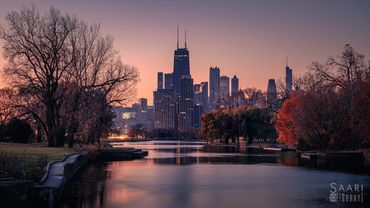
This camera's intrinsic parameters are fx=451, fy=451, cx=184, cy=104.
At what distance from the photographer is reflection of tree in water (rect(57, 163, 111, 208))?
852 inches

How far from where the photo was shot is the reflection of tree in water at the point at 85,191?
21631mm

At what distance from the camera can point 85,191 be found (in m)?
25.5

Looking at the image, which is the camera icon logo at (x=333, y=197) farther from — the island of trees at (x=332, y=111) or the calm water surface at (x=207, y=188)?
the island of trees at (x=332, y=111)

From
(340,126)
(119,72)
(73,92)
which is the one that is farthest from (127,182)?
(340,126)

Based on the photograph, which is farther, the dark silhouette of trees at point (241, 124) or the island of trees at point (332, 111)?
the dark silhouette of trees at point (241, 124)

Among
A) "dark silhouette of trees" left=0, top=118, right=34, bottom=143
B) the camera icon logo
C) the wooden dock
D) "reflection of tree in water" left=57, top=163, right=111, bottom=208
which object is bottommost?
"reflection of tree in water" left=57, top=163, right=111, bottom=208

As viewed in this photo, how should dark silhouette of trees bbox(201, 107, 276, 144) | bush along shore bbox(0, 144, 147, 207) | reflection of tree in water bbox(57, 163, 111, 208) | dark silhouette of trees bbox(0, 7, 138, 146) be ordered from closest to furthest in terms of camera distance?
1. bush along shore bbox(0, 144, 147, 207)
2. reflection of tree in water bbox(57, 163, 111, 208)
3. dark silhouette of trees bbox(0, 7, 138, 146)
4. dark silhouette of trees bbox(201, 107, 276, 144)

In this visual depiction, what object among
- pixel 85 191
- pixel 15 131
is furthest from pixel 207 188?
pixel 15 131

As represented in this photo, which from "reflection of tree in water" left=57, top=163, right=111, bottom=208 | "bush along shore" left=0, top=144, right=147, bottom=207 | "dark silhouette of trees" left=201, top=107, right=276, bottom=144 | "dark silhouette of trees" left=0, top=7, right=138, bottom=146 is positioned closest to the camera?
"bush along shore" left=0, top=144, right=147, bottom=207

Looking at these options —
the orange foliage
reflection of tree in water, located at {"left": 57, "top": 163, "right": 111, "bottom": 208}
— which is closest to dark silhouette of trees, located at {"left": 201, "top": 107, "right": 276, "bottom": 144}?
the orange foliage

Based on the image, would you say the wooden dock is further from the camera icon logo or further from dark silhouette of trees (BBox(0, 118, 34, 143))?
the camera icon logo

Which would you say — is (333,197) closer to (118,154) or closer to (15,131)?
(118,154)

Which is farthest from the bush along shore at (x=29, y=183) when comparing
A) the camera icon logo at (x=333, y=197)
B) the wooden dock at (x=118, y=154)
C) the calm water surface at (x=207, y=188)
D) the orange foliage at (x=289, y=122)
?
the orange foliage at (x=289, y=122)

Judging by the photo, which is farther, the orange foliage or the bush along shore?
the orange foliage
